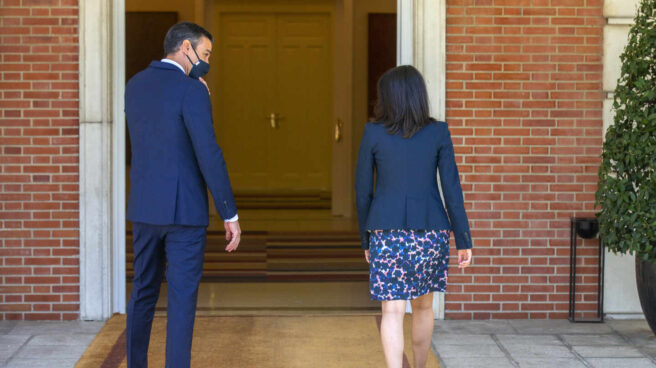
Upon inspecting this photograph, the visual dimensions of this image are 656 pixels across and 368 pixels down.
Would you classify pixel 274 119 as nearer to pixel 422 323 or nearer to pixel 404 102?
pixel 422 323

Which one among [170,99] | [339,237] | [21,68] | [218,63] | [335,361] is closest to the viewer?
[170,99]

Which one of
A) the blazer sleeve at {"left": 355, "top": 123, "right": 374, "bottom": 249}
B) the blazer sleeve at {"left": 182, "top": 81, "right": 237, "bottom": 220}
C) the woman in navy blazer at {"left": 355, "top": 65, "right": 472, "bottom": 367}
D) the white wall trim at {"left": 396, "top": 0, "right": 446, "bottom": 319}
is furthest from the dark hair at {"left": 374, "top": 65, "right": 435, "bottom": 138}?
the white wall trim at {"left": 396, "top": 0, "right": 446, "bottom": 319}

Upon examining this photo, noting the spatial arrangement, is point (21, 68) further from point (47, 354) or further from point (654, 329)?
point (654, 329)

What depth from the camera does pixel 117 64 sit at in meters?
5.07

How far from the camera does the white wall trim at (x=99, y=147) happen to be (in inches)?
195

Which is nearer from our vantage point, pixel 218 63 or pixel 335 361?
pixel 335 361

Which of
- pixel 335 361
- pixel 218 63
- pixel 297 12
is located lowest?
pixel 335 361

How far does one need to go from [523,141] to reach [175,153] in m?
2.50

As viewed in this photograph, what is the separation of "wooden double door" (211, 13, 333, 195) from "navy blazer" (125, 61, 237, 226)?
8.97m

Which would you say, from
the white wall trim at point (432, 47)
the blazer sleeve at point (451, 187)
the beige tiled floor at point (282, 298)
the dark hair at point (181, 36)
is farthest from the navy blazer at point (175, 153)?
the beige tiled floor at point (282, 298)

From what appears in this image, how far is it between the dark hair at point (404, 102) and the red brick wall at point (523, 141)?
174cm

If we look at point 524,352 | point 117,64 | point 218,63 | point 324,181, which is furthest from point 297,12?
point 524,352

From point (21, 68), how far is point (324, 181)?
7654 millimetres

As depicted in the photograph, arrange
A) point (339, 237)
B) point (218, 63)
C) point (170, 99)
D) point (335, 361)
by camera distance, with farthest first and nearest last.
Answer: point (218, 63) → point (339, 237) → point (335, 361) → point (170, 99)
